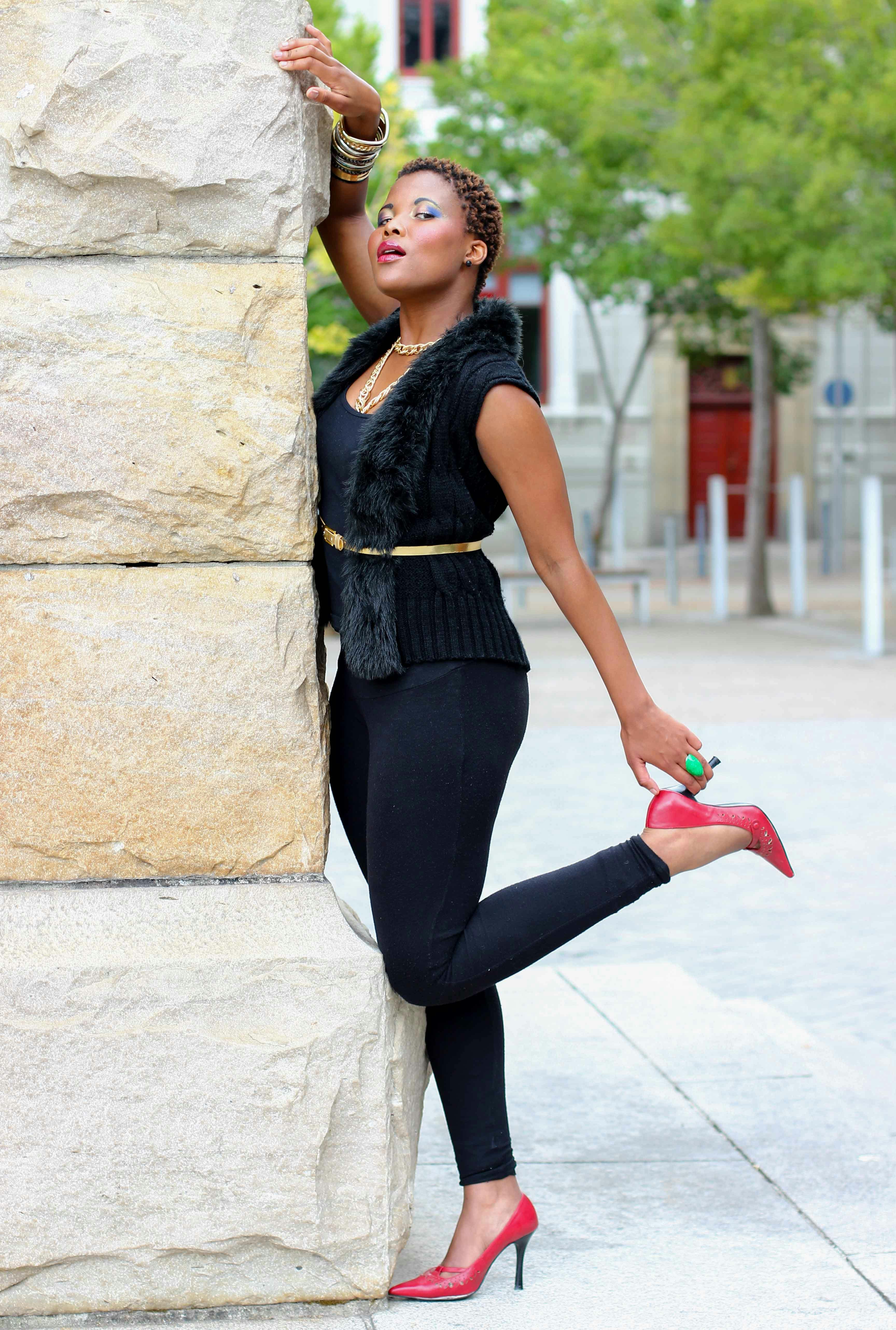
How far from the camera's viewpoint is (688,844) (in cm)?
265

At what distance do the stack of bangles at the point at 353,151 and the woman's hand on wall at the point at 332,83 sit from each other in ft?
0.04

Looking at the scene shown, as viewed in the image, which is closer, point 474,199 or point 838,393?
point 474,199

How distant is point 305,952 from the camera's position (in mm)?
2572

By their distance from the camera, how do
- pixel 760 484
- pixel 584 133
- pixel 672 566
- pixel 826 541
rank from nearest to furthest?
pixel 760 484 → pixel 584 133 → pixel 672 566 → pixel 826 541

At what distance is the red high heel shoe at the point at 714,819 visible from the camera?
8.70ft

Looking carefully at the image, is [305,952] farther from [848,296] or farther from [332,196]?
[848,296]

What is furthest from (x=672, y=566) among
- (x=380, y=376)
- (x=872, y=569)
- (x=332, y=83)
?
(x=332, y=83)

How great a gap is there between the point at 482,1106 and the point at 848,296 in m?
12.4

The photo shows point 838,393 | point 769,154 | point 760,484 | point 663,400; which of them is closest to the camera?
point 769,154

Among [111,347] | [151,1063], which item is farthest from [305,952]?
[111,347]

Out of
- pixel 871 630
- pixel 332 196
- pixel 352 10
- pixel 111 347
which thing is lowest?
pixel 871 630

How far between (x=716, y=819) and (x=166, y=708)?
3.06ft

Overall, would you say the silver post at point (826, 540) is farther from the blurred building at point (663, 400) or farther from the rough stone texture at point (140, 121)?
the rough stone texture at point (140, 121)

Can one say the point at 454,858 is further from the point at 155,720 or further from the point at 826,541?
the point at 826,541
